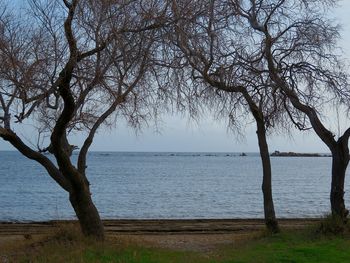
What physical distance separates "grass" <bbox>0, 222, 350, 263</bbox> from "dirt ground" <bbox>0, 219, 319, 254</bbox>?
101 cm

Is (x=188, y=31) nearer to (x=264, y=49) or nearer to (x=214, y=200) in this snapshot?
(x=264, y=49)

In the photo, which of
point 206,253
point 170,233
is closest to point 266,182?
point 206,253

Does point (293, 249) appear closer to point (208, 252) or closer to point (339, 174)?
point (208, 252)

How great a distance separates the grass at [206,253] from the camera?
11.5m

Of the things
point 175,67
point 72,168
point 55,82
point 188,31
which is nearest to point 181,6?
point 188,31

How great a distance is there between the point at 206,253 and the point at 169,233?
20.6 feet

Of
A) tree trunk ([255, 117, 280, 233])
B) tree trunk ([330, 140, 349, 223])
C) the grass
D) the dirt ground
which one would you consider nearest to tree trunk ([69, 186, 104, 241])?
the grass

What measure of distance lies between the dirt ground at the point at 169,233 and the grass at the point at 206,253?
1014 millimetres

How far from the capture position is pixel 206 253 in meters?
13.5

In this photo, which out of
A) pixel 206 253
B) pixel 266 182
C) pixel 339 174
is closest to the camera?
pixel 206 253

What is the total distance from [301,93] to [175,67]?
11.5ft

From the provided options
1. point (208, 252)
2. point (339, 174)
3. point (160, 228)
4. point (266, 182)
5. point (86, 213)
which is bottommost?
point (160, 228)

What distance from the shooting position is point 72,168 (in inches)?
552

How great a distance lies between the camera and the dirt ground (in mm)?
15953
